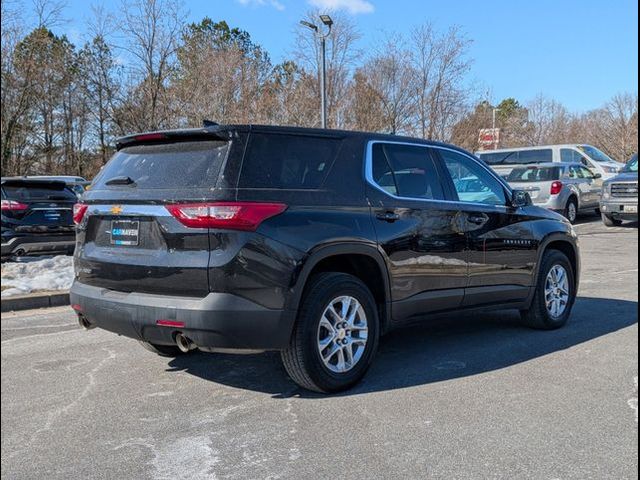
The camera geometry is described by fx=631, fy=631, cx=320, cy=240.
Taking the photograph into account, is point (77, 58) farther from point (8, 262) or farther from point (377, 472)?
point (377, 472)

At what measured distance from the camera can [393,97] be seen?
89.9 feet

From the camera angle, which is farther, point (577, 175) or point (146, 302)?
point (577, 175)

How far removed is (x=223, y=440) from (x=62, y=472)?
855 mm

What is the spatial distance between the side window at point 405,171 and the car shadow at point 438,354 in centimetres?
105

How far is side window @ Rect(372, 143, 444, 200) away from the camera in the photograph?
4.81m

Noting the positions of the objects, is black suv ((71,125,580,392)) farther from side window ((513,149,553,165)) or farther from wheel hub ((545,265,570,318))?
side window ((513,149,553,165))

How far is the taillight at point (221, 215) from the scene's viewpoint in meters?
3.78

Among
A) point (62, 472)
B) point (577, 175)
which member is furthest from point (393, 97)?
point (62, 472)

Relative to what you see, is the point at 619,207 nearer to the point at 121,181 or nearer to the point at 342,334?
the point at 342,334

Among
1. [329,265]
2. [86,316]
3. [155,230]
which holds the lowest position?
[86,316]

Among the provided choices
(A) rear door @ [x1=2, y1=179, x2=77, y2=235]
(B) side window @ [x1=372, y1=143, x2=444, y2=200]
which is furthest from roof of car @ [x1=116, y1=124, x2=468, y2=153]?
(A) rear door @ [x1=2, y1=179, x2=77, y2=235]

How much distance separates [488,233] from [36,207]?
7393 mm

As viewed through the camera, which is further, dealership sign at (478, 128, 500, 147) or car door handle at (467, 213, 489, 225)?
dealership sign at (478, 128, 500, 147)

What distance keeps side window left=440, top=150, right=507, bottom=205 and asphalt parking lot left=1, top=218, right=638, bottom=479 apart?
1.32 m
